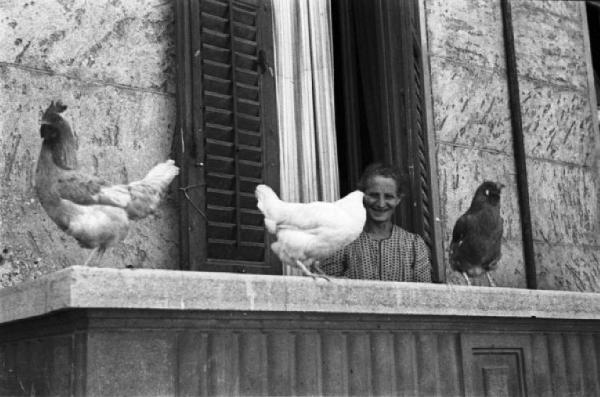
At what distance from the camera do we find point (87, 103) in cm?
514

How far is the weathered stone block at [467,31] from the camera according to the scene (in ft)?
22.8

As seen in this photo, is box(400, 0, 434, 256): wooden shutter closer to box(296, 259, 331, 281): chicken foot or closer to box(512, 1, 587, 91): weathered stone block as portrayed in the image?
box(512, 1, 587, 91): weathered stone block

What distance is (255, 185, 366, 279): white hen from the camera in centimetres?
439

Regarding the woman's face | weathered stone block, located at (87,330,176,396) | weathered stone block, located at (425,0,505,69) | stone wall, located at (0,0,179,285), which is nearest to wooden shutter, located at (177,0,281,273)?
stone wall, located at (0,0,179,285)

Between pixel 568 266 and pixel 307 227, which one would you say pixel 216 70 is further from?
pixel 568 266

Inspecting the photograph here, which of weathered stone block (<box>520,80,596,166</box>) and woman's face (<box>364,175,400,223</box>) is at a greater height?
weathered stone block (<box>520,80,596,166</box>)

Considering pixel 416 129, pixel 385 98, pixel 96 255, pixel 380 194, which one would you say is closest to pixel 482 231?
pixel 380 194

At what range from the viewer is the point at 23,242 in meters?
4.76

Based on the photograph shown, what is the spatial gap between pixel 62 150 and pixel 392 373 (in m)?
1.92

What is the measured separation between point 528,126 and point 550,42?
0.87m

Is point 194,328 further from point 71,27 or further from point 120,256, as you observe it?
point 71,27

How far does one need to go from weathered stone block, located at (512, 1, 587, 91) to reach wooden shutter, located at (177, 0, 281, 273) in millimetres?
2747

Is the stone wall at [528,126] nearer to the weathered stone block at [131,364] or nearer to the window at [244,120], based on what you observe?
the window at [244,120]

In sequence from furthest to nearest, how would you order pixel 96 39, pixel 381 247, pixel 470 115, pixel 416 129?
pixel 470 115, pixel 416 129, pixel 381 247, pixel 96 39
